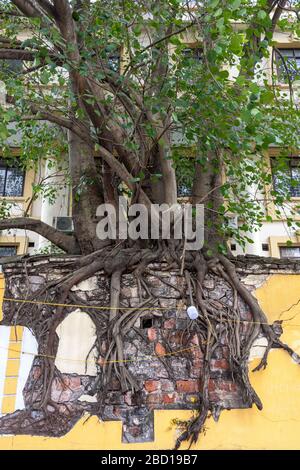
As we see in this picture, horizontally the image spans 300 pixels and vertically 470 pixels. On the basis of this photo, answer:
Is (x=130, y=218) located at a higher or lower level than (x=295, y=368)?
higher

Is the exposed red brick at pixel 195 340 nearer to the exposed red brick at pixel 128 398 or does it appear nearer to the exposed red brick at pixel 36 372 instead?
the exposed red brick at pixel 128 398

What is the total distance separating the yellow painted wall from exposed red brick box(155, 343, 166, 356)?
0.53 m

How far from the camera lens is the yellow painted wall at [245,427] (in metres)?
3.49

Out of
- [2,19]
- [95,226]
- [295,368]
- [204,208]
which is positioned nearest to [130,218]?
[95,226]

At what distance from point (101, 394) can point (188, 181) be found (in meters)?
3.58

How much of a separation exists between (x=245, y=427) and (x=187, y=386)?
62cm

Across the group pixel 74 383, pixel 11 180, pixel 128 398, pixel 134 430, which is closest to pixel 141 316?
pixel 128 398

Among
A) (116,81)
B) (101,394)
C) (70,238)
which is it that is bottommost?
(101,394)

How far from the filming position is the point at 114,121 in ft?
14.0

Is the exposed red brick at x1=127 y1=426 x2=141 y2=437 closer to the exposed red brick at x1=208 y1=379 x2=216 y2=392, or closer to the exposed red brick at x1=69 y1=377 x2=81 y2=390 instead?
the exposed red brick at x1=69 y1=377 x2=81 y2=390

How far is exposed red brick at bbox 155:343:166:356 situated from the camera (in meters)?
3.87

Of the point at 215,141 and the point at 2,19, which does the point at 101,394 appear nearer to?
the point at 215,141

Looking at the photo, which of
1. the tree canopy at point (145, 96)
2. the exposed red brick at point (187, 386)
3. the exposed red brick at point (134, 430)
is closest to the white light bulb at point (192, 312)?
the exposed red brick at point (187, 386)

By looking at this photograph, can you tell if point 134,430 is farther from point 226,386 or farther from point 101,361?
point 226,386
